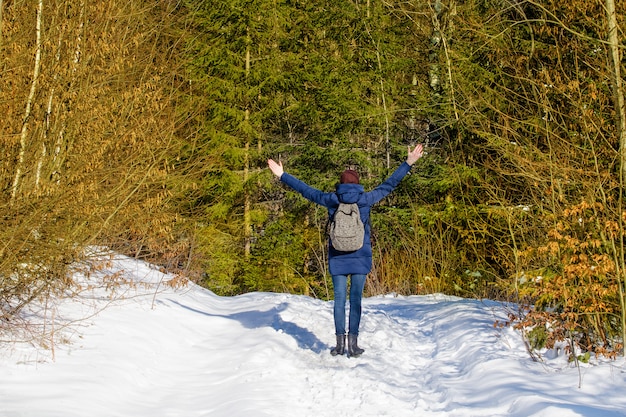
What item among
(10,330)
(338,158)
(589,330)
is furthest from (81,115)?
(338,158)

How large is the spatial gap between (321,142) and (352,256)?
1388cm

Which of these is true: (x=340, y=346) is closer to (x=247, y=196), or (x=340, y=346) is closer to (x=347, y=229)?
(x=347, y=229)

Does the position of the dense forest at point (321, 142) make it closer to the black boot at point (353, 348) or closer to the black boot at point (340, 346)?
the black boot at point (353, 348)

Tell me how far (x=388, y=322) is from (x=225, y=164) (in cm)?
1210

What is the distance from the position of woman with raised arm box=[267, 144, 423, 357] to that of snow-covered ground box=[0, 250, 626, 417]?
33 cm

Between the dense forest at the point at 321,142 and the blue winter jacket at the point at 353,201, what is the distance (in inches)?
57.2

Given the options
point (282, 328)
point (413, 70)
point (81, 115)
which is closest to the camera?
point (81, 115)

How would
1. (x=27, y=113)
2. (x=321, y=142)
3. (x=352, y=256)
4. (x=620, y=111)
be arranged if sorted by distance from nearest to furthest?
(x=620, y=111)
(x=27, y=113)
(x=352, y=256)
(x=321, y=142)

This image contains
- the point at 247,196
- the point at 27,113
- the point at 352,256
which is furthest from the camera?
the point at 247,196

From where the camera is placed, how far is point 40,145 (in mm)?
7457

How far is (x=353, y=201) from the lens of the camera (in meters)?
7.47

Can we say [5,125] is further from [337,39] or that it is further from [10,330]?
[337,39]

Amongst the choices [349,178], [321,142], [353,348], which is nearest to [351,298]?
[353,348]

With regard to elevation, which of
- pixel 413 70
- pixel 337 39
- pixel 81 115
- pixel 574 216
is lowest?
pixel 574 216
